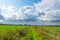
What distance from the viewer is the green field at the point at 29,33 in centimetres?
238

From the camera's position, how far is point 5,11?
8.07ft

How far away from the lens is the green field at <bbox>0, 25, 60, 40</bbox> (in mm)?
2377

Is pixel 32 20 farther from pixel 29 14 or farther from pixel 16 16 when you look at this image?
pixel 16 16

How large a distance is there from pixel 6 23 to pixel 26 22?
1.07 feet

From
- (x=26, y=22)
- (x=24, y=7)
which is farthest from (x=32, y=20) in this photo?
(x=24, y=7)

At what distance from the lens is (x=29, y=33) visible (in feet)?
7.86

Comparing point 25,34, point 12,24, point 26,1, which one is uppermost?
point 26,1

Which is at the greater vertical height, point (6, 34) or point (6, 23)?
point (6, 23)

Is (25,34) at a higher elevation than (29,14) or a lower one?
lower

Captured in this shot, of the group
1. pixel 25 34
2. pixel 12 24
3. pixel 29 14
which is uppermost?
pixel 29 14

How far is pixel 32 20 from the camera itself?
2.43 metres

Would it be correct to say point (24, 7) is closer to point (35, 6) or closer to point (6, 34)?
point (35, 6)

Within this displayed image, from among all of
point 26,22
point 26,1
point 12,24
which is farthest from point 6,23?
point 26,1

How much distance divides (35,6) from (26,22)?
301 millimetres
